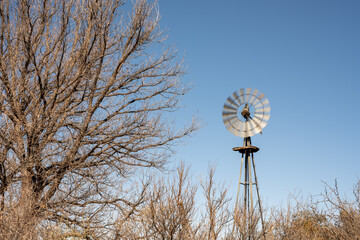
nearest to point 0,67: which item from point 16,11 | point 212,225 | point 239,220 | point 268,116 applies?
point 16,11

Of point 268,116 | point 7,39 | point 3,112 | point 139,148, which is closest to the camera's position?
point 3,112

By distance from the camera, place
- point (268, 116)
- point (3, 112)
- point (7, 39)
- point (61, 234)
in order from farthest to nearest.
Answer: point (268, 116), point (7, 39), point (3, 112), point (61, 234)

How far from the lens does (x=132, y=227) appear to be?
25.9 feet

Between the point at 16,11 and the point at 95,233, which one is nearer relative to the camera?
the point at 95,233

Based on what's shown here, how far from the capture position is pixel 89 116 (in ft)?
27.1

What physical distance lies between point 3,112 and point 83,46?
7.21ft

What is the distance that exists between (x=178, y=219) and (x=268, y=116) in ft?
33.9

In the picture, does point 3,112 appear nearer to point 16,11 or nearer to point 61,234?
point 16,11

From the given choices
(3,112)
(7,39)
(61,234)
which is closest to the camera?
(61,234)

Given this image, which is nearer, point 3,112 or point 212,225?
point 3,112

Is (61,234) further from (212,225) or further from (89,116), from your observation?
(212,225)

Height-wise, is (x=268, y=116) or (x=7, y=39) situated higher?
(x=268, y=116)

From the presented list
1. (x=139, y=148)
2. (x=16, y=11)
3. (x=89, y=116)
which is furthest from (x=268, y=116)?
(x=16, y=11)

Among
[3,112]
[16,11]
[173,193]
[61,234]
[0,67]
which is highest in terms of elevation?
[16,11]
